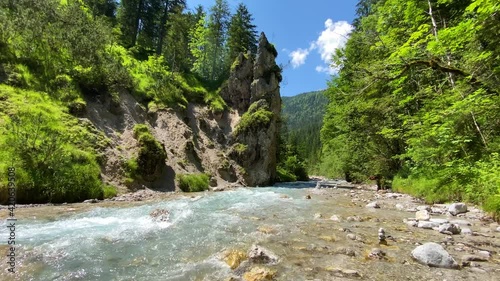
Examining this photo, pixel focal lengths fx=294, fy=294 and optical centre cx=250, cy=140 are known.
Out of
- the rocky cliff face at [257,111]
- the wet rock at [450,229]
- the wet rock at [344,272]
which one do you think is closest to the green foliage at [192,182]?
the rocky cliff face at [257,111]

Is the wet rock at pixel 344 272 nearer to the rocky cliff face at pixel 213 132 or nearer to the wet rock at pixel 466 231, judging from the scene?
the wet rock at pixel 466 231

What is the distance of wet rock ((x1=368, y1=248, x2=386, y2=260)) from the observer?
270 inches

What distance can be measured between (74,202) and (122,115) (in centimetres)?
1370

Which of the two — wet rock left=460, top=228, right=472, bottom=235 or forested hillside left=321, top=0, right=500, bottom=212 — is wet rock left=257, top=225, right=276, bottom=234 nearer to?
forested hillside left=321, top=0, right=500, bottom=212

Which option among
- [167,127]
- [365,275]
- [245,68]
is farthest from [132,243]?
[245,68]

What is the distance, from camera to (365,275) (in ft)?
19.2

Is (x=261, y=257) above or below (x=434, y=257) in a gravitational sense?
below

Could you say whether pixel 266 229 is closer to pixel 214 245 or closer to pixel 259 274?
pixel 214 245

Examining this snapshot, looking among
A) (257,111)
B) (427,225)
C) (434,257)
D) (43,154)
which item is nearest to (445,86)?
(427,225)

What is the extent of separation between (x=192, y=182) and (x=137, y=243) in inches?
743

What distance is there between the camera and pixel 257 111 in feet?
128

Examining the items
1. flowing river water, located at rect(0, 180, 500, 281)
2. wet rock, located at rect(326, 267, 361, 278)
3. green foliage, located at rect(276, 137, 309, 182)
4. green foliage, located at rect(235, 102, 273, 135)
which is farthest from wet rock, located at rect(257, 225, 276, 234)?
green foliage, located at rect(276, 137, 309, 182)

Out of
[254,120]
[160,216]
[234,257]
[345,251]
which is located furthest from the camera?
[254,120]

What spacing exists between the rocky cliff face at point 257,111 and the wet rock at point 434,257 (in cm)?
2885
